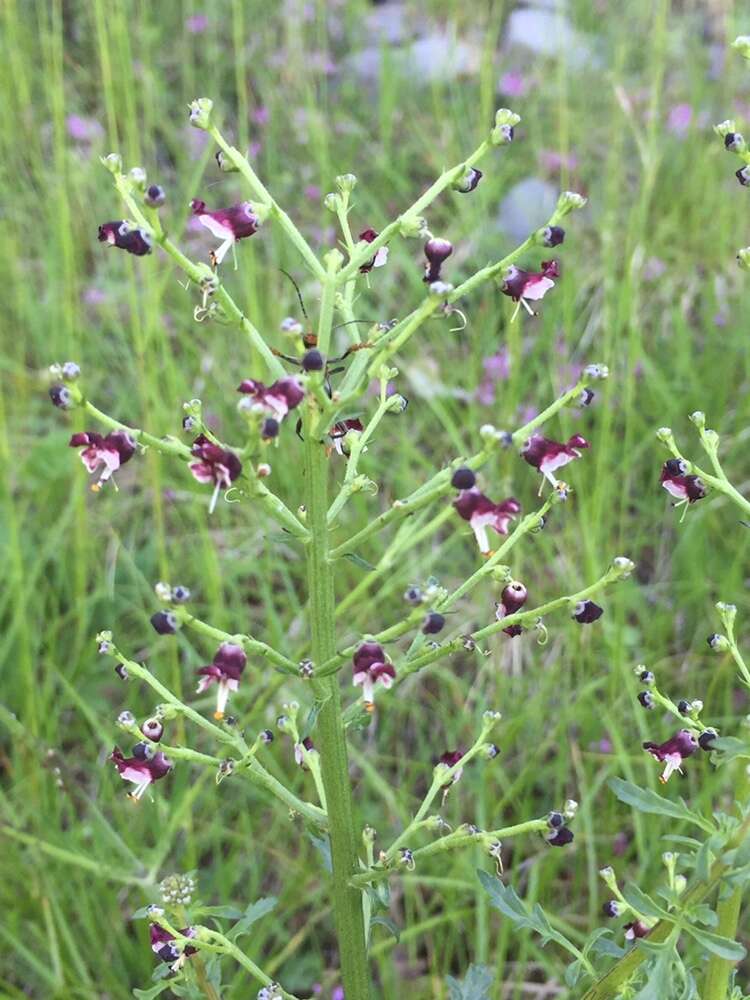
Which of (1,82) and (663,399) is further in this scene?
(1,82)

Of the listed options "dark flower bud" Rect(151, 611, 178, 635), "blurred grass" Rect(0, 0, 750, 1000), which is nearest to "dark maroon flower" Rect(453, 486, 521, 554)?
"dark flower bud" Rect(151, 611, 178, 635)

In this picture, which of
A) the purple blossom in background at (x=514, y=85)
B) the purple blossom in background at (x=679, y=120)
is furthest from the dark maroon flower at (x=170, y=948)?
the purple blossom in background at (x=514, y=85)

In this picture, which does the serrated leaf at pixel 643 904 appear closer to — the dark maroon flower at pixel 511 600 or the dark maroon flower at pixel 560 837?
the dark maroon flower at pixel 560 837

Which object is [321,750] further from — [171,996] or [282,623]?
[282,623]

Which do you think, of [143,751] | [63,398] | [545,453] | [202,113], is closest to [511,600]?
[545,453]

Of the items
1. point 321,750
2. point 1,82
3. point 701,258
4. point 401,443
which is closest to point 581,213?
point 701,258

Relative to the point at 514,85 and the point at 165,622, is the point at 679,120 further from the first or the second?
the point at 165,622
